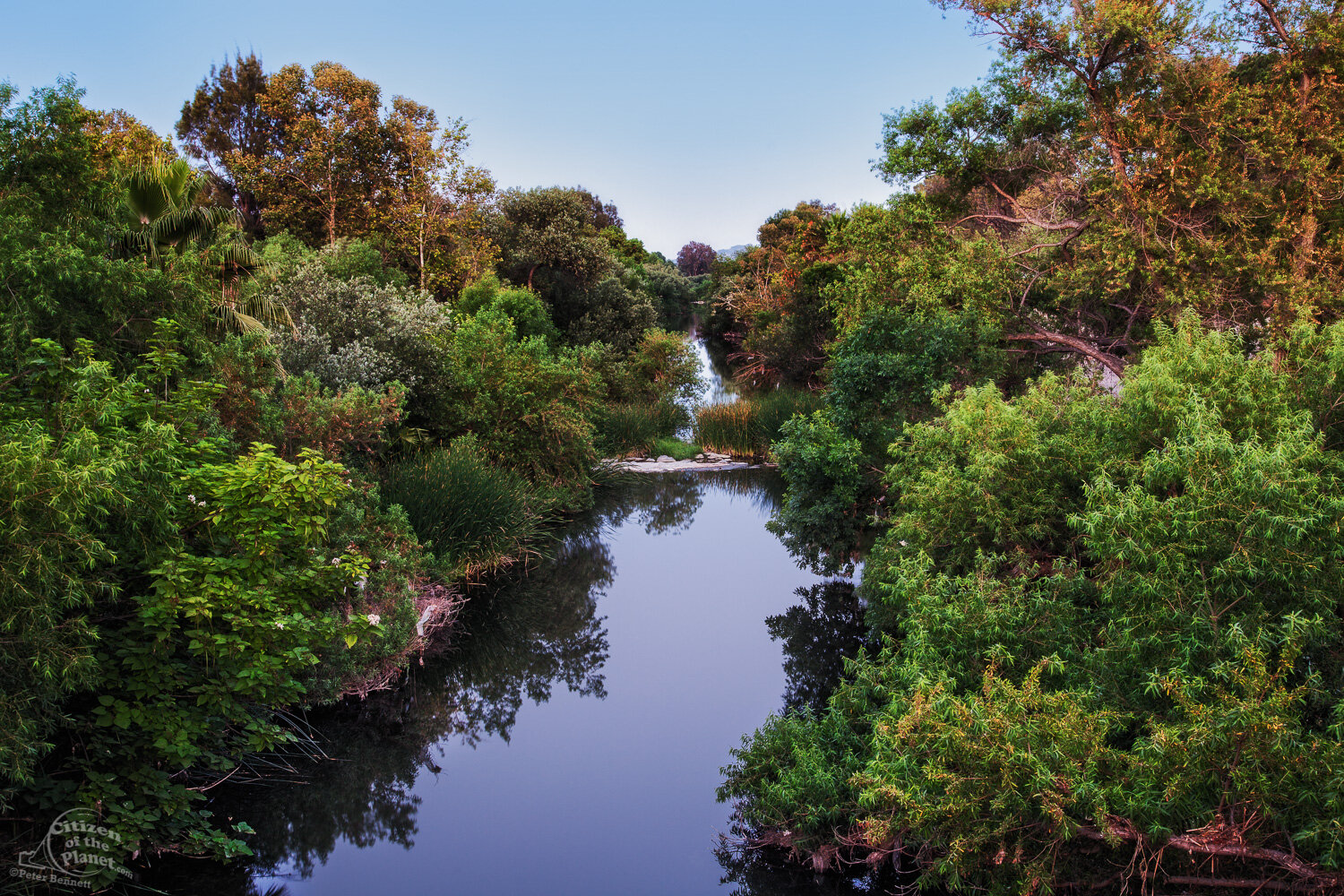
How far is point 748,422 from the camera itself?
69.4ft

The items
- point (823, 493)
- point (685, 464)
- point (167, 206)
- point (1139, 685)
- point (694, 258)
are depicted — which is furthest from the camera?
point (694, 258)

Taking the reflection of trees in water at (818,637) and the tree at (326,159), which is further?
the tree at (326,159)

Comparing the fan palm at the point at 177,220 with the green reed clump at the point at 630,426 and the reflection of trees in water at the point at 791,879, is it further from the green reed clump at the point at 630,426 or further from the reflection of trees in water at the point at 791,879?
the reflection of trees in water at the point at 791,879

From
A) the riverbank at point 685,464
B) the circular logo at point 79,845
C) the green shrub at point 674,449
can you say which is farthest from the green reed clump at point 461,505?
the green shrub at point 674,449

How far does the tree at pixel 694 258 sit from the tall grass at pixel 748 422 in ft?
300

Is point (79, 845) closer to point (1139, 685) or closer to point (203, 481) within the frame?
point (203, 481)

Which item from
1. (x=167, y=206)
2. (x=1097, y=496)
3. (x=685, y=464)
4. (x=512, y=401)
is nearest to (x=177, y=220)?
(x=167, y=206)

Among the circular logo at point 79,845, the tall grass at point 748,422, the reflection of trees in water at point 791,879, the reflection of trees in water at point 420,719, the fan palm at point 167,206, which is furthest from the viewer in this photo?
the tall grass at point 748,422

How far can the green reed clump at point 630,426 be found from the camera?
19.5m

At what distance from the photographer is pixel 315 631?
546 cm

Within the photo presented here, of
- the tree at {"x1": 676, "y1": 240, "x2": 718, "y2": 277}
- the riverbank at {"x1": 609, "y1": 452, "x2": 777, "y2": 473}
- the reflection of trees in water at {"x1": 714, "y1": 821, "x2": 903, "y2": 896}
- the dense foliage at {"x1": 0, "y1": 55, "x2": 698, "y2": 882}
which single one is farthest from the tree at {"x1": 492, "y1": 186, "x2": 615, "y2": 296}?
the tree at {"x1": 676, "y1": 240, "x2": 718, "y2": 277}

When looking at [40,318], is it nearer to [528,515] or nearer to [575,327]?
[528,515]

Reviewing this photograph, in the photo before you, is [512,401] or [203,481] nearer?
[203,481]

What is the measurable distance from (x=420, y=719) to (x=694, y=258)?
109264 millimetres
